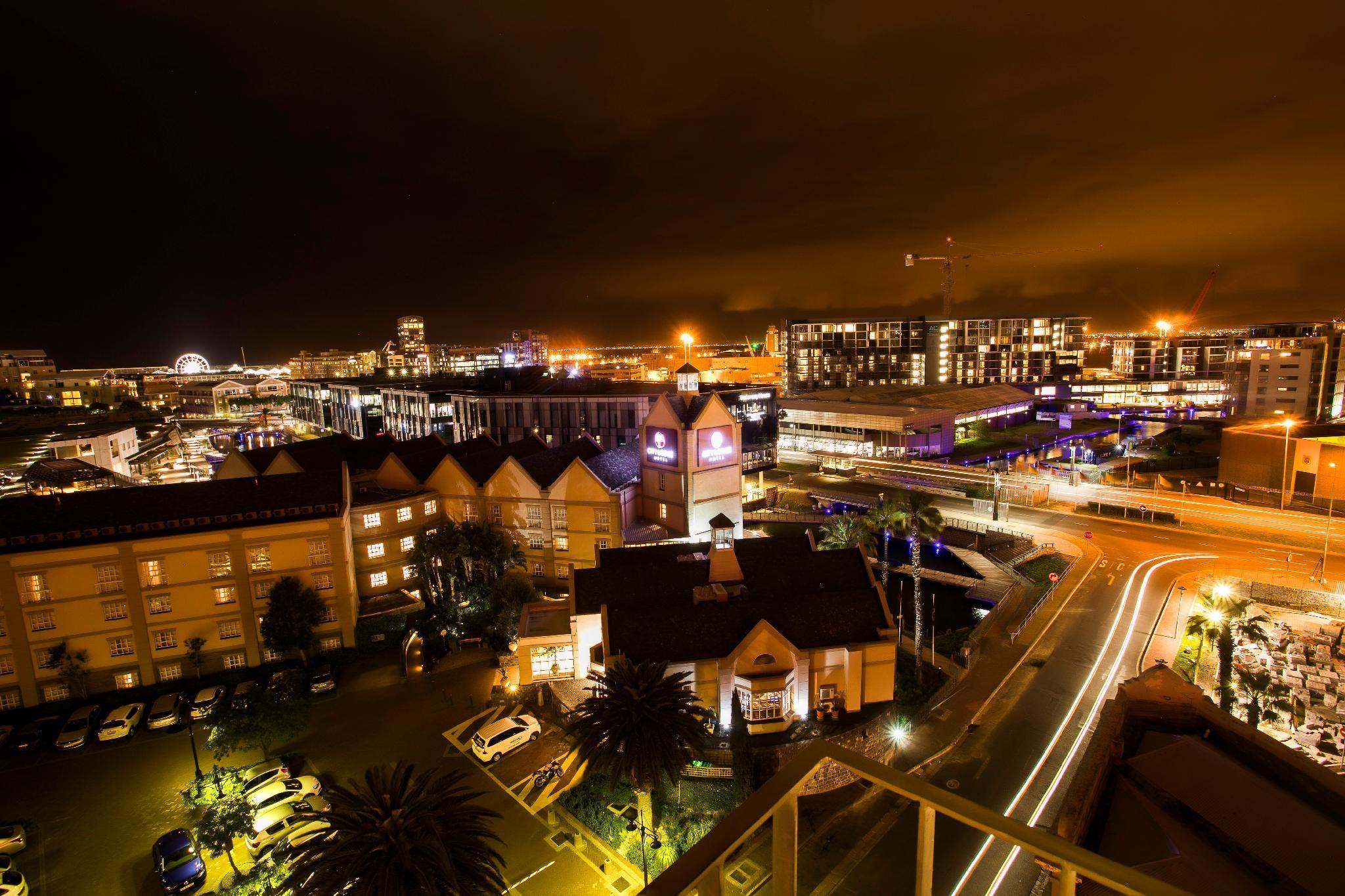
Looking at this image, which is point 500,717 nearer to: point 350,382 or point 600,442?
point 600,442

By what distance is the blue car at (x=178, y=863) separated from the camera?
26.0 meters

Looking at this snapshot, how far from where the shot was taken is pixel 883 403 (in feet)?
391

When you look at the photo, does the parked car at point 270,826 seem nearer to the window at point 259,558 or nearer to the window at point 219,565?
the window at point 259,558

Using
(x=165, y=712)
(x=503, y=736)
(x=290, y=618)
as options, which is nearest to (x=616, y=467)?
(x=290, y=618)

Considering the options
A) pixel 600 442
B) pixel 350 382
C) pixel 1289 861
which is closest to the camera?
pixel 1289 861

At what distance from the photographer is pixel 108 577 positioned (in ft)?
127

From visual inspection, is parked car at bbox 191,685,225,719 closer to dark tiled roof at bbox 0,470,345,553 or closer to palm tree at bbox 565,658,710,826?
dark tiled roof at bbox 0,470,345,553

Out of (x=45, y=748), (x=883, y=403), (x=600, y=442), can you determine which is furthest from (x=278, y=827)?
(x=883, y=403)

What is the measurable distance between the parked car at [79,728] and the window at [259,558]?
10.9 metres

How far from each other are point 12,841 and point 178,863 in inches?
344

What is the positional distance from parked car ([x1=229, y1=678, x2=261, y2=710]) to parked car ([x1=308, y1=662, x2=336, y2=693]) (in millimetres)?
2936

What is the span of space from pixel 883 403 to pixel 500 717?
3916 inches

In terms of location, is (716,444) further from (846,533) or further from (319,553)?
(319,553)

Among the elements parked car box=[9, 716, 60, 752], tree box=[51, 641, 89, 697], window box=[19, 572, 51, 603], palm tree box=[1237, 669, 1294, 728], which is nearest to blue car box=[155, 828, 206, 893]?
parked car box=[9, 716, 60, 752]
